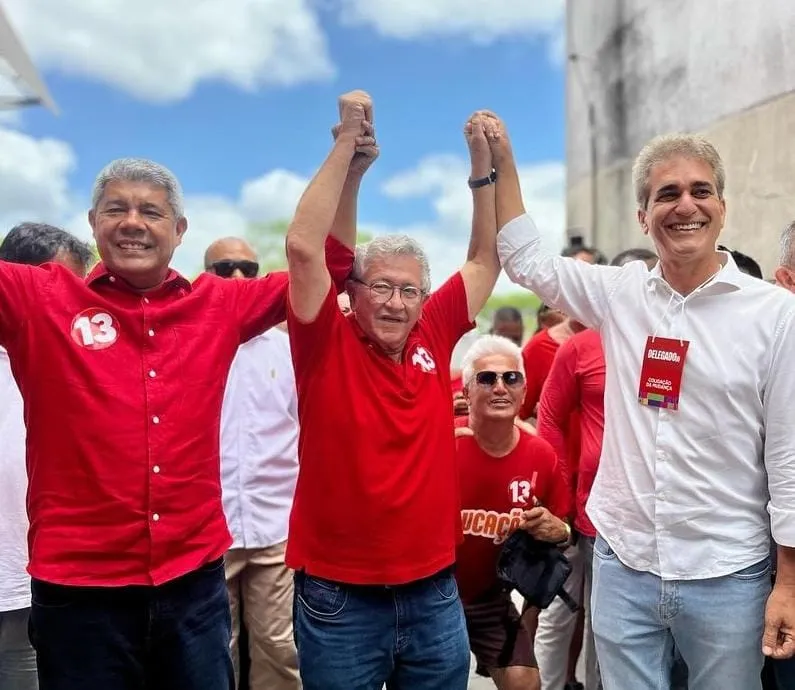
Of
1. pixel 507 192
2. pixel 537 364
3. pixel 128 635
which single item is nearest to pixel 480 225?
pixel 507 192

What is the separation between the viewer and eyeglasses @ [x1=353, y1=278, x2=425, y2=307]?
2.08m

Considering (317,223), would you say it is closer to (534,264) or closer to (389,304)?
(389,304)

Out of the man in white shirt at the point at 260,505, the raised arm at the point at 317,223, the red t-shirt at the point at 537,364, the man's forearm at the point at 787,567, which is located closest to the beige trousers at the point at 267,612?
the man in white shirt at the point at 260,505

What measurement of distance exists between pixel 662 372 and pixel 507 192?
0.74m

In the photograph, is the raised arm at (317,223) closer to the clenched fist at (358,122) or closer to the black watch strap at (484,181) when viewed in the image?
the clenched fist at (358,122)

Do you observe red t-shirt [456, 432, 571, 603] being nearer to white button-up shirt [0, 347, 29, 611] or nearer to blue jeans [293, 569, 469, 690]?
blue jeans [293, 569, 469, 690]

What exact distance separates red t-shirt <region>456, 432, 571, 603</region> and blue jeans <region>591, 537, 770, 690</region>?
0.75m

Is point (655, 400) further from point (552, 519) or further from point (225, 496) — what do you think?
point (225, 496)

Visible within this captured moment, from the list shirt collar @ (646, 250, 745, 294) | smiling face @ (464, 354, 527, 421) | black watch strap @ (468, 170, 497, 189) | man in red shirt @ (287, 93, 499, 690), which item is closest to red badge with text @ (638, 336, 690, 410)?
shirt collar @ (646, 250, 745, 294)

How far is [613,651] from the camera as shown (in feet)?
6.50

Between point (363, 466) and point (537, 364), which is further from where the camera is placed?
point (537, 364)

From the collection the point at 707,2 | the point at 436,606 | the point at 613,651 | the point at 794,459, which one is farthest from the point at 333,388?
the point at 707,2

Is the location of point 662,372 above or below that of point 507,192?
below

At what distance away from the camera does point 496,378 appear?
9.14 ft
